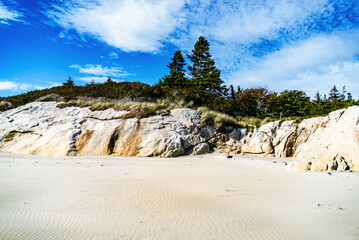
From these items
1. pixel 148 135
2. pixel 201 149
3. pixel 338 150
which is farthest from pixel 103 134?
pixel 338 150

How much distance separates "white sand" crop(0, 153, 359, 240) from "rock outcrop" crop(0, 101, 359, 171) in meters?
5.02

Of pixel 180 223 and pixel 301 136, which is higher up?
pixel 301 136

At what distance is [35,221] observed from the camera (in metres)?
2.99

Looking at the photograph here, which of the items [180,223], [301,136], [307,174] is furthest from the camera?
[301,136]

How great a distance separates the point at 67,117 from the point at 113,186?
1127 centimetres

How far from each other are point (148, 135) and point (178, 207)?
8193 millimetres

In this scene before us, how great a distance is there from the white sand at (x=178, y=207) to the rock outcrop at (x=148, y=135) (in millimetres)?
5021

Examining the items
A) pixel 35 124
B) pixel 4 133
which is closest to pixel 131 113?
pixel 35 124

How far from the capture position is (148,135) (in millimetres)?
11578

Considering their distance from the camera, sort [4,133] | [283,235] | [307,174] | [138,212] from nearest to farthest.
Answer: [283,235] < [138,212] < [307,174] < [4,133]

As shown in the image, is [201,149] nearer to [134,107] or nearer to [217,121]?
[217,121]

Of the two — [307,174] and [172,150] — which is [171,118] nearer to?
[172,150]

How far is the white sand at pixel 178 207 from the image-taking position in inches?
106

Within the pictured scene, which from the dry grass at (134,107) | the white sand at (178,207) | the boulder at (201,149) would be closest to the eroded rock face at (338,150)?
the white sand at (178,207)
